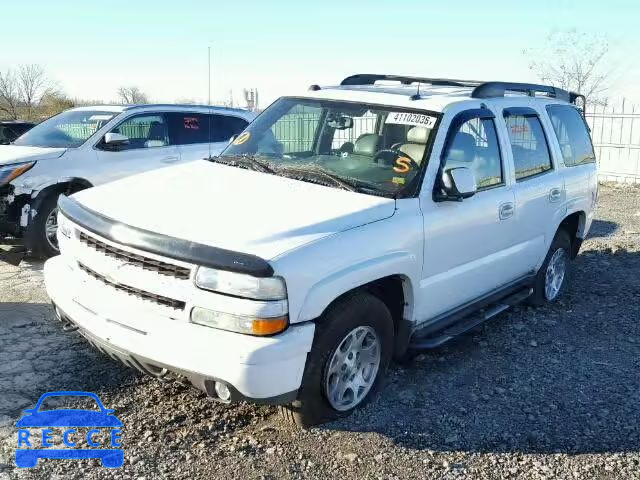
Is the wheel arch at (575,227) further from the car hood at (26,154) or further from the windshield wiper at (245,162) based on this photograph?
the car hood at (26,154)

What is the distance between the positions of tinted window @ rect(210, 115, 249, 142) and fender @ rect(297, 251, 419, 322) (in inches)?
217

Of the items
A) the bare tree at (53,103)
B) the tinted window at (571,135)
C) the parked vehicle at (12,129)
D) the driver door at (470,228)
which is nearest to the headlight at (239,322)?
the driver door at (470,228)

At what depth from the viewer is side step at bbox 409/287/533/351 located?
13.8ft

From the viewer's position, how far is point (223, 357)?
118 inches

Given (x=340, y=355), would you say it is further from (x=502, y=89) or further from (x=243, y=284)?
(x=502, y=89)

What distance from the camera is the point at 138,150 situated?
789cm

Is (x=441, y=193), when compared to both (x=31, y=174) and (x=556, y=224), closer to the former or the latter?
(x=556, y=224)

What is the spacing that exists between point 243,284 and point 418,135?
6.10 feet

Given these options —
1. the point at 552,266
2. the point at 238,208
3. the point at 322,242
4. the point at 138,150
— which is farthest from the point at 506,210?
the point at 138,150

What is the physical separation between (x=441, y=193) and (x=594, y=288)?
3.58 meters

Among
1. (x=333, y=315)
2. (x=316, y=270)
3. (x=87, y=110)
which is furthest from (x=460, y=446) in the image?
(x=87, y=110)

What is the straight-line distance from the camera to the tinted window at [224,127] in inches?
344

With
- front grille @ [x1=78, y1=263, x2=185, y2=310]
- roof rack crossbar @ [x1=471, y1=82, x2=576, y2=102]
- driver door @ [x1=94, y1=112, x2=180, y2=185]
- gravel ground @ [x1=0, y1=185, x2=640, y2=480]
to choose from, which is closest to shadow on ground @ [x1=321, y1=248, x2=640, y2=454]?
gravel ground @ [x1=0, y1=185, x2=640, y2=480]

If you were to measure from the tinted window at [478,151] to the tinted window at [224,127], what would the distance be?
4844 millimetres
